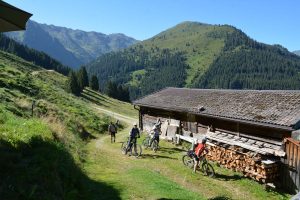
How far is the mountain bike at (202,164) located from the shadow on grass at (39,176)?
6794 millimetres

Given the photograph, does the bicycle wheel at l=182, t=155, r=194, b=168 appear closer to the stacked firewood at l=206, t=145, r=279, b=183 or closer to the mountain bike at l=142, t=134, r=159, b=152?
the stacked firewood at l=206, t=145, r=279, b=183

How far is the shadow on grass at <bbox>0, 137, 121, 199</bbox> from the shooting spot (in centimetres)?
927

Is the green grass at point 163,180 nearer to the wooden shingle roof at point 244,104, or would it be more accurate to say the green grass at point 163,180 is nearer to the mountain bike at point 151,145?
the mountain bike at point 151,145

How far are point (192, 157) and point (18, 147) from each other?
11917 millimetres

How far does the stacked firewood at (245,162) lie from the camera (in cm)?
1878

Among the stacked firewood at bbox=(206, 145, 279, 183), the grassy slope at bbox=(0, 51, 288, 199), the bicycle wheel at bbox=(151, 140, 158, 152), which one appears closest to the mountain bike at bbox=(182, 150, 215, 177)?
the grassy slope at bbox=(0, 51, 288, 199)

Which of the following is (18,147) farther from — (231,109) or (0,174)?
(231,109)

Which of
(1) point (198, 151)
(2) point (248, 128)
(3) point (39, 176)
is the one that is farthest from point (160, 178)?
(3) point (39, 176)

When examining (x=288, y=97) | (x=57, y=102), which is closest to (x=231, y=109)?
(x=288, y=97)

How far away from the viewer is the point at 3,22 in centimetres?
888

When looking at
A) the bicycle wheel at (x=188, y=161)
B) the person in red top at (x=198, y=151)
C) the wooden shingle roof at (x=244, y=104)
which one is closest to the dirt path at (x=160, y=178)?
the bicycle wheel at (x=188, y=161)

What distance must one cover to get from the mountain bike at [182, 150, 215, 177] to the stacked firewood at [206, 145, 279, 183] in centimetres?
144

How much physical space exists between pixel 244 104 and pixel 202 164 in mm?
6091

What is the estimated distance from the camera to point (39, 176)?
10.6 metres
